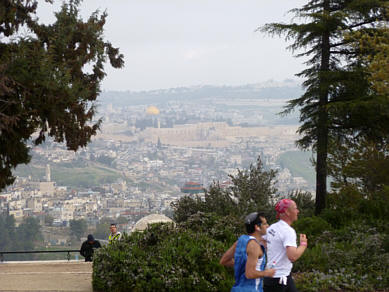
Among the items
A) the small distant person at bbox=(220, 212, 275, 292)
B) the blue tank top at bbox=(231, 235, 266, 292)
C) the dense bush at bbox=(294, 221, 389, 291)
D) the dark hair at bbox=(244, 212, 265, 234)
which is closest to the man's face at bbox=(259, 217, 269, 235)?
the small distant person at bbox=(220, 212, 275, 292)

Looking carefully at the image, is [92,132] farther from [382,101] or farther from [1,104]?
[382,101]

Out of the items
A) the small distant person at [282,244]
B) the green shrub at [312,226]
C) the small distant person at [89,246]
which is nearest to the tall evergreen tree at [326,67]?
the green shrub at [312,226]

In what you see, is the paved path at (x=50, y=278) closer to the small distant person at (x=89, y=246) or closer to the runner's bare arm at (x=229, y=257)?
the small distant person at (x=89, y=246)

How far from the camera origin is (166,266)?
9570 millimetres

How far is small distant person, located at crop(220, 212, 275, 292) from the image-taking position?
5367mm

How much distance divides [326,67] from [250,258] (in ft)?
56.1

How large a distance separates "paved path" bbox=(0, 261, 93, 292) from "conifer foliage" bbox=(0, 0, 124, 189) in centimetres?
256

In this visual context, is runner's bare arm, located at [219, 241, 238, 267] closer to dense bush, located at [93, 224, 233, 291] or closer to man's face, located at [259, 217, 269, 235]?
man's face, located at [259, 217, 269, 235]

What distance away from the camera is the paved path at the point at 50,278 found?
10812 mm

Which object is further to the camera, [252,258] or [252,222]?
[252,222]

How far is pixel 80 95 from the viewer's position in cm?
1369

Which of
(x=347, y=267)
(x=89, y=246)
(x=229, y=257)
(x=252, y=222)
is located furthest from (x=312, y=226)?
(x=252, y=222)

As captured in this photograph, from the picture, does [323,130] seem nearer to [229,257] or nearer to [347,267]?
[347,267]

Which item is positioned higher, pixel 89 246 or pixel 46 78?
pixel 46 78
